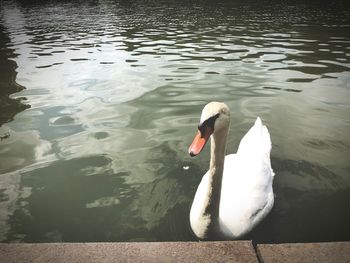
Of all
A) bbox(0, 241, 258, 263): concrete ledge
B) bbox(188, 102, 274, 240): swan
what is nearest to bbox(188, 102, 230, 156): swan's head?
bbox(188, 102, 274, 240): swan

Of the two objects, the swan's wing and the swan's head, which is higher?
the swan's head

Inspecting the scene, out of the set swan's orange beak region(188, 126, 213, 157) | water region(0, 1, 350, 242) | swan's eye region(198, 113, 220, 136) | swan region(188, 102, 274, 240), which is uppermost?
swan's eye region(198, 113, 220, 136)

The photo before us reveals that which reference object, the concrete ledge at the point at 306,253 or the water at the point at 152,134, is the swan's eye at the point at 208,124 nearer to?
the concrete ledge at the point at 306,253

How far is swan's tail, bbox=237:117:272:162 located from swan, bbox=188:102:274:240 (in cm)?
18

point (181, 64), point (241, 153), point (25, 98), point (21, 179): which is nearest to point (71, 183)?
point (21, 179)

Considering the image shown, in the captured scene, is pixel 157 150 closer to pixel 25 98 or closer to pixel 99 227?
pixel 99 227

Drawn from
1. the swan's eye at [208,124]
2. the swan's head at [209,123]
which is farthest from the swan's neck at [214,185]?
the swan's eye at [208,124]

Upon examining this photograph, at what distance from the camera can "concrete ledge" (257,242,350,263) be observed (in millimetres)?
2643

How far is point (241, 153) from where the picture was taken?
539cm

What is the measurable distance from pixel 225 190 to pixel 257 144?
1169 millimetres

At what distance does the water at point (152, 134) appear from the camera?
14.9 feet

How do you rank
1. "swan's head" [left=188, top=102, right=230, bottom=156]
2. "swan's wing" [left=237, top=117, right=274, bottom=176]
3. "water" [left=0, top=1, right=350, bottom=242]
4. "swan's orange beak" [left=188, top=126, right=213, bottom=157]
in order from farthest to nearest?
"swan's wing" [left=237, top=117, right=274, bottom=176]
"water" [left=0, top=1, right=350, bottom=242]
"swan's head" [left=188, top=102, right=230, bottom=156]
"swan's orange beak" [left=188, top=126, right=213, bottom=157]

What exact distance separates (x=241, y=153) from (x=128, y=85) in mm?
5649

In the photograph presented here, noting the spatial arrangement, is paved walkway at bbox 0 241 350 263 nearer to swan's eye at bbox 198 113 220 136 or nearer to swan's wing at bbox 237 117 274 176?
swan's eye at bbox 198 113 220 136
